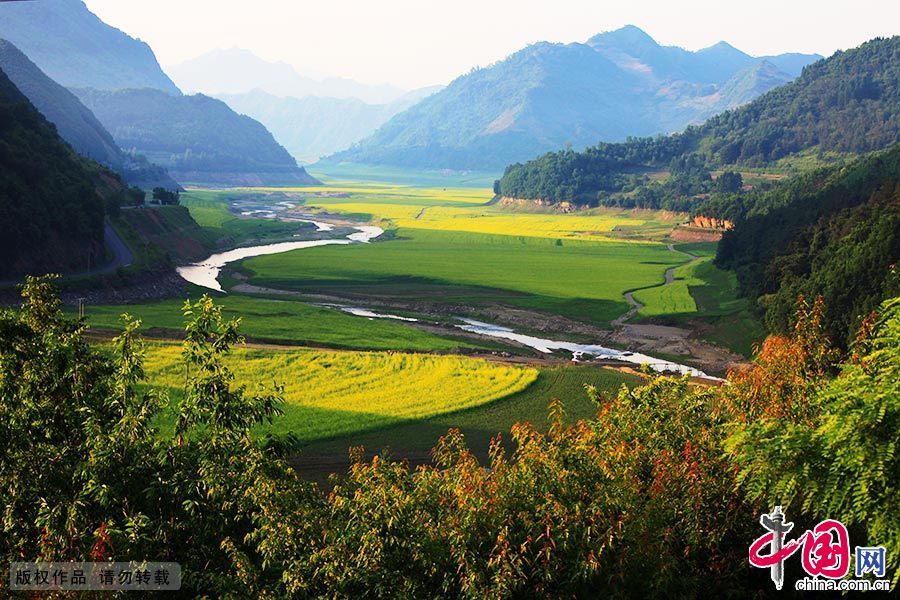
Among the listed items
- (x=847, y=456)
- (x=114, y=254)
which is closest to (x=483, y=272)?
(x=114, y=254)

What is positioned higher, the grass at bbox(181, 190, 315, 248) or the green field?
the grass at bbox(181, 190, 315, 248)

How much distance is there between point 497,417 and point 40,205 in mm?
58821

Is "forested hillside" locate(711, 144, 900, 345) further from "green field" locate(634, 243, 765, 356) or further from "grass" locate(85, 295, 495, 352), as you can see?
"grass" locate(85, 295, 495, 352)

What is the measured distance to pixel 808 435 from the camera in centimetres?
1406

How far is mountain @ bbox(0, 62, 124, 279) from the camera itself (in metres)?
79.2

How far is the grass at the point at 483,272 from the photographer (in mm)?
88500

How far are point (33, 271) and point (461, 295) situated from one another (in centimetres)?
4153

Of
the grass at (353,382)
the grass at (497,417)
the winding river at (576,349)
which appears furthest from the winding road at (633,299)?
the grass at (353,382)

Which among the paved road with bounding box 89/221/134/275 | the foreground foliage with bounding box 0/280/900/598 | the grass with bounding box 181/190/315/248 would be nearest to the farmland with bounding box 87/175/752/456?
the grass with bounding box 181/190/315/248

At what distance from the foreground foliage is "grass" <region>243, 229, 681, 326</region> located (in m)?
63.3

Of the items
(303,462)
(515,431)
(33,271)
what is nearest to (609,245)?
(33,271)

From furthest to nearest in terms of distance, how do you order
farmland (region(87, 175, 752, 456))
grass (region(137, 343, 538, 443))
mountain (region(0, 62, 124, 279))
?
mountain (region(0, 62, 124, 279))
farmland (region(87, 175, 752, 456))
grass (region(137, 343, 538, 443))

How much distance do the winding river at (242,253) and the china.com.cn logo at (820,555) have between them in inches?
3183

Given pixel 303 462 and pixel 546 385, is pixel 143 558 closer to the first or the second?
pixel 303 462
